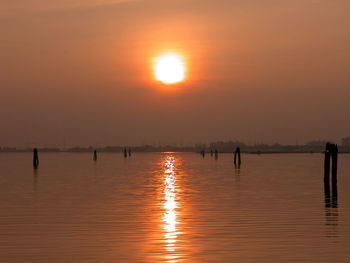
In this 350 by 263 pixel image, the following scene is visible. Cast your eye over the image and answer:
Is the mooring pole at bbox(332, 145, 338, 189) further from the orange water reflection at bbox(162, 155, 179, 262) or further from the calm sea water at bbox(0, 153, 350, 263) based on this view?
the orange water reflection at bbox(162, 155, 179, 262)

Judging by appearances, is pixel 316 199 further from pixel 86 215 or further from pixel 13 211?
pixel 13 211

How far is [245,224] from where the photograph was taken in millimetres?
20859

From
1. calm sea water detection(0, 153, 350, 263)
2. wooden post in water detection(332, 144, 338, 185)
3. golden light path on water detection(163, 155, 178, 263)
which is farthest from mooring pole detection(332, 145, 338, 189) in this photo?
golden light path on water detection(163, 155, 178, 263)

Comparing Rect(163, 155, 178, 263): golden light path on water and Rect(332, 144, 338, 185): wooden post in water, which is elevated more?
Rect(332, 144, 338, 185): wooden post in water

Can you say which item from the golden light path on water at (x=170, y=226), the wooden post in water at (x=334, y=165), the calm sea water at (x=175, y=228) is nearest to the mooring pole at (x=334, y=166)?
the wooden post in water at (x=334, y=165)

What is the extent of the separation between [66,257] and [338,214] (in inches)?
487

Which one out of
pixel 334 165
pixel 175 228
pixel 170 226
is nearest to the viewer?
pixel 175 228

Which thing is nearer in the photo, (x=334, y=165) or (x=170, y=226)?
(x=170, y=226)

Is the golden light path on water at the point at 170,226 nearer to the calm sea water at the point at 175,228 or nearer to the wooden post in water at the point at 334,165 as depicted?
the calm sea water at the point at 175,228

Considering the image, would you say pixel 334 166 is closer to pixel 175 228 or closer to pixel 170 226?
pixel 170 226

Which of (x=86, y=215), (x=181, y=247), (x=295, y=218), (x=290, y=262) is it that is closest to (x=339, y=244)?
(x=290, y=262)

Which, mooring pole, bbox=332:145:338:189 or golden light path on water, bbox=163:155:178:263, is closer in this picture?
golden light path on water, bbox=163:155:178:263

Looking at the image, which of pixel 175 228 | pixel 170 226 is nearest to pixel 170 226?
pixel 170 226

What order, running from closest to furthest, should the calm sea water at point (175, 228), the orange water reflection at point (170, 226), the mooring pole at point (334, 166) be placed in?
the orange water reflection at point (170, 226)
the calm sea water at point (175, 228)
the mooring pole at point (334, 166)
